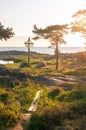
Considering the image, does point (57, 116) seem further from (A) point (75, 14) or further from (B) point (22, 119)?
(A) point (75, 14)

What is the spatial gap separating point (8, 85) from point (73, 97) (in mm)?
7404

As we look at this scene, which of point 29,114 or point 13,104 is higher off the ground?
point 13,104

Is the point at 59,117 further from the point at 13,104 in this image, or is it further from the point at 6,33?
the point at 6,33

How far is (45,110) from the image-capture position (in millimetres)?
15328

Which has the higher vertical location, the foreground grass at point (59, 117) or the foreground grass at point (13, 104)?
the foreground grass at point (59, 117)

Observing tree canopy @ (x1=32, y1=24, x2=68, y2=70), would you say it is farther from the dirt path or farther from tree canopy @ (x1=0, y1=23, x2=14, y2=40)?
the dirt path

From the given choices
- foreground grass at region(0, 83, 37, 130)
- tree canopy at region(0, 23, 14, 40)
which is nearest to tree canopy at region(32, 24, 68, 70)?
tree canopy at region(0, 23, 14, 40)

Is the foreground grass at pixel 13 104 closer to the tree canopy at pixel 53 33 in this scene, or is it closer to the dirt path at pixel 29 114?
the dirt path at pixel 29 114

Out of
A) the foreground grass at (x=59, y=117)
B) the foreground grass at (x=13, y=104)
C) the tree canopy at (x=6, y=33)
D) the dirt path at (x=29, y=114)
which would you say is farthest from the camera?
the tree canopy at (x=6, y=33)

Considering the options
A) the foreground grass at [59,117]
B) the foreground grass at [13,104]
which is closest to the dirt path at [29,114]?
the foreground grass at [13,104]

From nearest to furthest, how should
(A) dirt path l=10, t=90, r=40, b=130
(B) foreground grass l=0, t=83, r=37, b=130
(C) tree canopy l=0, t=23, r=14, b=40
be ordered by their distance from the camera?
(A) dirt path l=10, t=90, r=40, b=130
(B) foreground grass l=0, t=83, r=37, b=130
(C) tree canopy l=0, t=23, r=14, b=40

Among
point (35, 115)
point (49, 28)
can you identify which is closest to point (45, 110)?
point (35, 115)

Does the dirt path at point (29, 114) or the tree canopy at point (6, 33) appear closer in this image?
the dirt path at point (29, 114)

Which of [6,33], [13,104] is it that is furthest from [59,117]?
[6,33]
